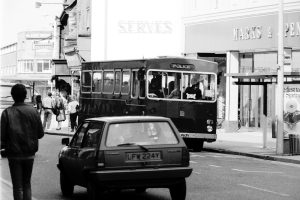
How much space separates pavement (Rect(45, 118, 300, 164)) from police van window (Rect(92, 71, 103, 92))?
424 centimetres

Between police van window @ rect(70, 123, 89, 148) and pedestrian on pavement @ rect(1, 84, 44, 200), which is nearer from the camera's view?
pedestrian on pavement @ rect(1, 84, 44, 200)

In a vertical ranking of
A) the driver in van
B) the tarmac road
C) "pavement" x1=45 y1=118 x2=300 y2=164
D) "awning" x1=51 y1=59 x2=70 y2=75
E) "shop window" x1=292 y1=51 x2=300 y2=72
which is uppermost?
"awning" x1=51 y1=59 x2=70 y2=75

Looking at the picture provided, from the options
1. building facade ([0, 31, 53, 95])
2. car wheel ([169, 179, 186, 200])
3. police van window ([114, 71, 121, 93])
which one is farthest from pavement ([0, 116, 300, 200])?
building facade ([0, 31, 53, 95])

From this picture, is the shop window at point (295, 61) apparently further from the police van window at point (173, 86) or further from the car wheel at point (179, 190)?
the car wheel at point (179, 190)

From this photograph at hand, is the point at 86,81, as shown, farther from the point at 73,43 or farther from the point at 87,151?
the point at 73,43

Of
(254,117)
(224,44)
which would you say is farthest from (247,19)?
(254,117)

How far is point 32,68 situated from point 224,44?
92.4m

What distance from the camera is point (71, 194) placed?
41.8ft

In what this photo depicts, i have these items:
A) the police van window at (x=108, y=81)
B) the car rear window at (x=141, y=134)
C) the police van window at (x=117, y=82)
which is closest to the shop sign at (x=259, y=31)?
the police van window at (x=108, y=81)

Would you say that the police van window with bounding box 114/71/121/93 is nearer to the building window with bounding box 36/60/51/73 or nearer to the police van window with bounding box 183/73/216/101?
the police van window with bounding box 183/73/216/101

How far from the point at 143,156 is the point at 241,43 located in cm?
2368

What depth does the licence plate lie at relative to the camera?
11.0m

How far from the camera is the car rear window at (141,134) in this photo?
36.6ft

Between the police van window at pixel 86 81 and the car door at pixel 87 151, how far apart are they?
15383 millimetres
